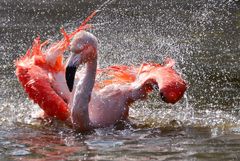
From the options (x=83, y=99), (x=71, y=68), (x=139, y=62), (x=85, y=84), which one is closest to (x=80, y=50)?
(x=71, y=68)

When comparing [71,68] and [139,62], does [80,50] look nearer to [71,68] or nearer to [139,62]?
[71,68]

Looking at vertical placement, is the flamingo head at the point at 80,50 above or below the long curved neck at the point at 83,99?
above

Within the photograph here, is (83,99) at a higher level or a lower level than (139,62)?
lower

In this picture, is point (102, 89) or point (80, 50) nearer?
point (80, 50)

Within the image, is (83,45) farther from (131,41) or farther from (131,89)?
(131,41)

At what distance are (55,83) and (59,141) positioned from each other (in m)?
1.04

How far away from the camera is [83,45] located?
26.1 ft

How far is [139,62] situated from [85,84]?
3.87m

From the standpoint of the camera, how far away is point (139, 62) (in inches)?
469

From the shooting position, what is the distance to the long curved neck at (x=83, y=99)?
26.4 feet

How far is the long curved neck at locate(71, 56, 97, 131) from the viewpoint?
26.4ft

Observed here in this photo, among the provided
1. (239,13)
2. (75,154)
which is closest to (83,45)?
(75,154)

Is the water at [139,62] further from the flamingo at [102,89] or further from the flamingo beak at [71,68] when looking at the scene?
the flamingo beak at [71,68]

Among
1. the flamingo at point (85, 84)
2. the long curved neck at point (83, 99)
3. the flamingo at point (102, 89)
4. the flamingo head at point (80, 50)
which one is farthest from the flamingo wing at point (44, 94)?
the flamingo head at point (80, 50)
